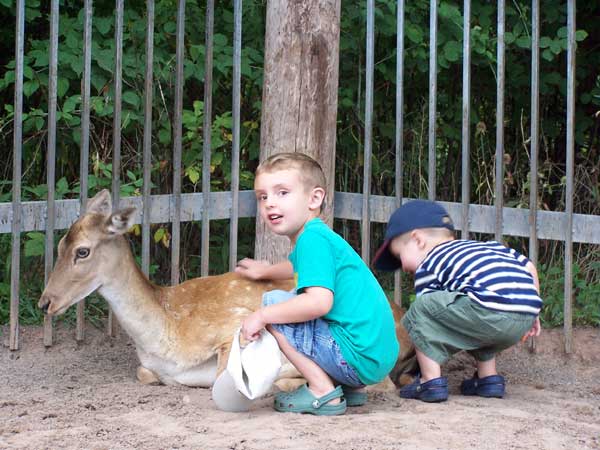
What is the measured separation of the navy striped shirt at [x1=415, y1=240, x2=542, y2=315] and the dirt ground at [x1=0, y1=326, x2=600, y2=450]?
548mm

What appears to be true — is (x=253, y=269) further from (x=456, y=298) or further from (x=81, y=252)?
(x=456, y=298)

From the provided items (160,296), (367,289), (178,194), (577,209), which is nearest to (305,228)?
(367,289)

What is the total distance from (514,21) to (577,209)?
162cm

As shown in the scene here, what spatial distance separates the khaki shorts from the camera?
5.75 m

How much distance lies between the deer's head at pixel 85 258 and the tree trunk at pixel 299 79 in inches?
→ 53.6

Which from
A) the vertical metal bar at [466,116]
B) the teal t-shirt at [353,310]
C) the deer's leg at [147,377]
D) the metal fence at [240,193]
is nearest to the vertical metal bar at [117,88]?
the metal fence at [240,193]

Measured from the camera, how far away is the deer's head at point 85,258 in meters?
6.06

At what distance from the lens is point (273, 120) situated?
7184 millimetres

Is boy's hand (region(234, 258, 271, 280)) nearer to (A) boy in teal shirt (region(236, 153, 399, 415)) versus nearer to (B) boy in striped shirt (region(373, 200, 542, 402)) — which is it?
(B) boy in striped shirt (region(373, 200, 542, 402))

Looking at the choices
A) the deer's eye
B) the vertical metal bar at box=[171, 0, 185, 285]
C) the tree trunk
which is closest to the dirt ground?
the deer's eye

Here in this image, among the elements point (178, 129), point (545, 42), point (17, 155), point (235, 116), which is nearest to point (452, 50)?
point (545, 42)

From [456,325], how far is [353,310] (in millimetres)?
760

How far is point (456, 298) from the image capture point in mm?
5797

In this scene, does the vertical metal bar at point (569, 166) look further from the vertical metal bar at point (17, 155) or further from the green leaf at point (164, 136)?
the vertical metal bar at point (17, 155)
